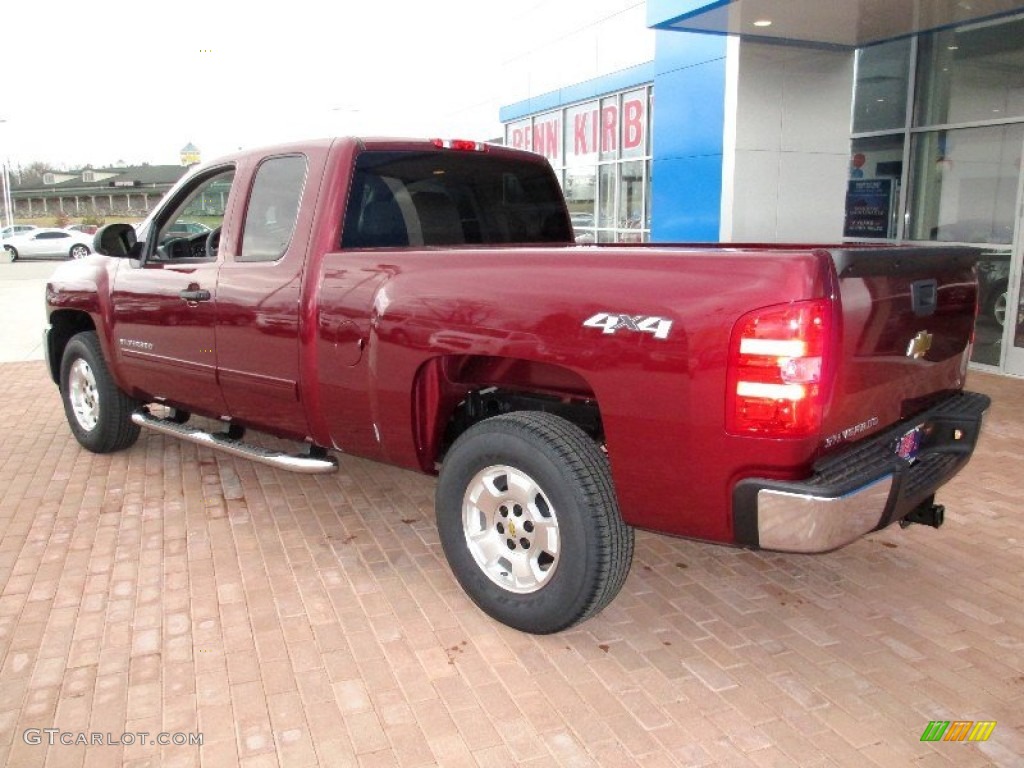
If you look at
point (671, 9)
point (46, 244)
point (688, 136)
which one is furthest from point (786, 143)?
point (46, 244)

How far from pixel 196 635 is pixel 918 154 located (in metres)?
9.44

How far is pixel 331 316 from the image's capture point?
3.78 meters

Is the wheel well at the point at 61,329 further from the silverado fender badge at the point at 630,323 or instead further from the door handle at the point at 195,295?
the silverado fender badge at the point at 630,323

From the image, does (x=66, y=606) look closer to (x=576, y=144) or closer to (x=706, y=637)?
(x=706, y=637)

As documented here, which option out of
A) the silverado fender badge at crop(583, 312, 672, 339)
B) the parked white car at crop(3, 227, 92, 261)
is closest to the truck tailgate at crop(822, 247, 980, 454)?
the silverado fender badge at crop(583, 312, 672, 339)

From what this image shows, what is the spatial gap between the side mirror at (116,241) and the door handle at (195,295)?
0.72 m

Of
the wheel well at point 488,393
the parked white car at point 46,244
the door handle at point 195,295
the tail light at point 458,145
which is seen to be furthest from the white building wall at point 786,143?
the parked white car at point 46,244

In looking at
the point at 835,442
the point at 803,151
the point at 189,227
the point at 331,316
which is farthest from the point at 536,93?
the point at 835,442

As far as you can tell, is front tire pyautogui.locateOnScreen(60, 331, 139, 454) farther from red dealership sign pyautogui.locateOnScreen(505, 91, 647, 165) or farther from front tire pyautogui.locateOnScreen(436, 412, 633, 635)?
red dealership sign pyautogui.locateOnScreen(505, 91, 647, 165)

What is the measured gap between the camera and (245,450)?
4.50m

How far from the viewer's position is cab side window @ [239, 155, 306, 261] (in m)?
4.16

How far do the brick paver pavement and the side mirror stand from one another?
60.0 inches

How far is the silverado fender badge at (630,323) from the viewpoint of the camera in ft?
8.84

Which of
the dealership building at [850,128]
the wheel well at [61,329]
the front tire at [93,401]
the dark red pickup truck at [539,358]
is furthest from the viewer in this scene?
the dealership building at [850,128]
